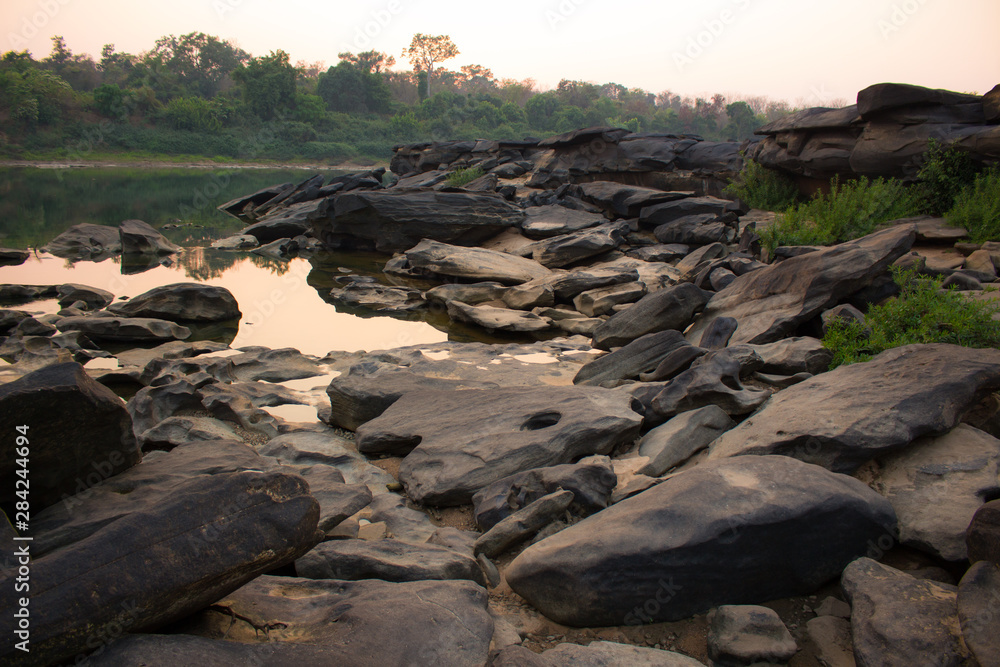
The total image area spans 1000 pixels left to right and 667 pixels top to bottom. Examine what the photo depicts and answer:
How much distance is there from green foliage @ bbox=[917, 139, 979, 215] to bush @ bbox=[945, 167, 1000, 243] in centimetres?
43

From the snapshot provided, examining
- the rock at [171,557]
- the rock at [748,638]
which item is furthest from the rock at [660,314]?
the rock at [171,557]

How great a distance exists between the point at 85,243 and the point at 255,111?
48.6 metres

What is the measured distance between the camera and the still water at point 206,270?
8117 millimetres

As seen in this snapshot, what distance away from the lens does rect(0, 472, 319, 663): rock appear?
5.46ft

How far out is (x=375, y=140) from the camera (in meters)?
60.9

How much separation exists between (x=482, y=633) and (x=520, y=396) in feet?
7.74

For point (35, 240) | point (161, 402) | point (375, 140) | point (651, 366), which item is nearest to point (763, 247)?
point (651, 366)

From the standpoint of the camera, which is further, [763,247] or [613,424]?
[763,247]

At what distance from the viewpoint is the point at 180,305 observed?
331 inches

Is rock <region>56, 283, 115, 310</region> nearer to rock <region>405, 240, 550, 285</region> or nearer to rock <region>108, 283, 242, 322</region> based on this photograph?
rock <region>108, 283, 242, 322</region>

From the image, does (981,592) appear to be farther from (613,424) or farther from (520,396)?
(520,396)

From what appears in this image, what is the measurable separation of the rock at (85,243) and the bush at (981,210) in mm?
15755

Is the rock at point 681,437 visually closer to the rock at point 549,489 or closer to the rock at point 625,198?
the rock at point 549,489

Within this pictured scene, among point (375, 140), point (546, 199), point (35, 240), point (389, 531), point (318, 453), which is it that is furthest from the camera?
point (375, 140)
